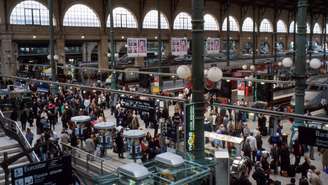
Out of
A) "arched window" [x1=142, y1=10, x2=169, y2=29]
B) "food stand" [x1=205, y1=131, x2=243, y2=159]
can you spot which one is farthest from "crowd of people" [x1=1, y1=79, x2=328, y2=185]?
"arched window" [x1=142, y1=10, x2=169, y2=29]

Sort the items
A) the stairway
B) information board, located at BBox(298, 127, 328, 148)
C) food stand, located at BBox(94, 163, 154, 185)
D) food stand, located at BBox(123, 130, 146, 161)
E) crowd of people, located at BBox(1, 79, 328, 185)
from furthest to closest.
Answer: food stand, located at BBox(123, 130, 146, 161) → the stairway → crowd of people, located at BBox(1, 79, 328, 185) → information board, located at BBox(298, 127, 328, 148) → food stand, located at BBox(94, 163, 154, 185)

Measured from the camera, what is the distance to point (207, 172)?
21.7 feet

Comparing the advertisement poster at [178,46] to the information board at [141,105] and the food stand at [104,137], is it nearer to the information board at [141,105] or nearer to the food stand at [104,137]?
the food stand at [104,137]

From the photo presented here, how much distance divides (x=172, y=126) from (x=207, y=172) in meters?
9.58

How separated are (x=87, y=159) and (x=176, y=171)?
8.08 meters

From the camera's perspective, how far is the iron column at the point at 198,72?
6.12 metres

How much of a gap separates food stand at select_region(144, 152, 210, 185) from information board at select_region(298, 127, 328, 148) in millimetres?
2692

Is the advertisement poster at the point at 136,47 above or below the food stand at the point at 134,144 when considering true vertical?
above

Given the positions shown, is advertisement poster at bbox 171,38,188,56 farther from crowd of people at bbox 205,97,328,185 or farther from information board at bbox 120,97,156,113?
information board at bbox 120,97,156,113

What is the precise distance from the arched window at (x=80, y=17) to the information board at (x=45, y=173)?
30.6 m

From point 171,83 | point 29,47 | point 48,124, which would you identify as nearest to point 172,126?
point 48,124

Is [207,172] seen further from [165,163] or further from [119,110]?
[119,110]

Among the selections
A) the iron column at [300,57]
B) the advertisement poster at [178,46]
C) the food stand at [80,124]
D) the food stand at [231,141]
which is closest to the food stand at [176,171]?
the food stand at [231,141]

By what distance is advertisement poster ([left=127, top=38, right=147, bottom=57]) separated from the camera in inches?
910
